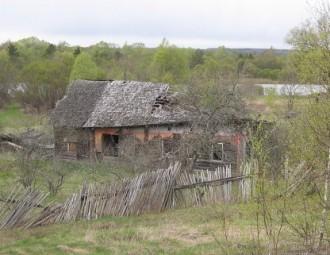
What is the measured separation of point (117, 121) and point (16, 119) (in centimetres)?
2194

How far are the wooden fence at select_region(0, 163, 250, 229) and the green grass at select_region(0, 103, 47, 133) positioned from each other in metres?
24.5

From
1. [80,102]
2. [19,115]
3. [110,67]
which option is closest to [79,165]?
[80,102]

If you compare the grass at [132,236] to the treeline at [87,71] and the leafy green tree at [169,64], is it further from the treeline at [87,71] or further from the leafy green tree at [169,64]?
the leafy green tree at [169,64]

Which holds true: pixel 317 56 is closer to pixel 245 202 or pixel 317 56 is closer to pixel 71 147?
pixel 245 202

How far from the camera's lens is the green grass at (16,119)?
40.6 m

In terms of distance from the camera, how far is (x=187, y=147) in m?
21.2

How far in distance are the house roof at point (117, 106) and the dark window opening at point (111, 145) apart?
1.14 m

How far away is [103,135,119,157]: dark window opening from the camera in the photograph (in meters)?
28.2

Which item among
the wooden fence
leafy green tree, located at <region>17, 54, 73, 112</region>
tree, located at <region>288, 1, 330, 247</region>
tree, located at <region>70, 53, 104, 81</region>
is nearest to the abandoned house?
the wooden fence

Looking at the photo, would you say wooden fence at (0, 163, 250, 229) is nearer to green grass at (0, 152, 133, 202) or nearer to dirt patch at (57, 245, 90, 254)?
dirt patch at (57, 245, 90, 254)

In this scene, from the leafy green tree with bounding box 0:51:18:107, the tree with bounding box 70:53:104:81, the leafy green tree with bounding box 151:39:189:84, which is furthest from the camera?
the leafy green tree with bounding box 151:39:189:84

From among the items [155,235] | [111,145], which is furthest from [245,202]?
[111,145]

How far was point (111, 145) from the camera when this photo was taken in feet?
93.6

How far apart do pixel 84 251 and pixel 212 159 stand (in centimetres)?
1479
